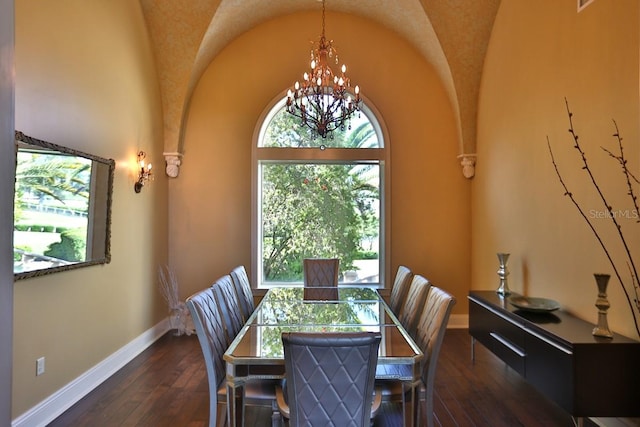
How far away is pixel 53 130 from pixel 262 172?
266 centimetres

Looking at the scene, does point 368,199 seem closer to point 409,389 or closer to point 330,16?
point 330,16

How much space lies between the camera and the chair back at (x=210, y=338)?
2.10 metres

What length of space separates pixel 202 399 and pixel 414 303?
1841 mm

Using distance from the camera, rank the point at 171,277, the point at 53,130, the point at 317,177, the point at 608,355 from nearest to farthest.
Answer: the point at 608,355
the point at 53,130
the point at 171,277
the point at 317,177

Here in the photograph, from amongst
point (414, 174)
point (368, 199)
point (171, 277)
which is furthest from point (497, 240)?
point (171, 277)

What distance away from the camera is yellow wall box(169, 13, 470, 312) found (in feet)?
16.4

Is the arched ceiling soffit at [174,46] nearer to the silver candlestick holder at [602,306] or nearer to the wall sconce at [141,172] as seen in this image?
the wall sconce at [141,172]

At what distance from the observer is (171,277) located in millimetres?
4836

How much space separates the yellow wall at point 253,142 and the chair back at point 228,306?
2.04m

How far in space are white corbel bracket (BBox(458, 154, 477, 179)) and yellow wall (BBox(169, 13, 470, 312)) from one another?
11cm

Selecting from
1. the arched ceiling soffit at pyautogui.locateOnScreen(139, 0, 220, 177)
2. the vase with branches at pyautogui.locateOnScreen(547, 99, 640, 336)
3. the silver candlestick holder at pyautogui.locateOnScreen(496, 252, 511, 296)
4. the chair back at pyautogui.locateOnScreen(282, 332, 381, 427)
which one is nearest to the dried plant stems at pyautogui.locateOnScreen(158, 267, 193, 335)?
the arched ceiling soffit at pyautogui.locateOnScreen(139, 0, 220, 177)

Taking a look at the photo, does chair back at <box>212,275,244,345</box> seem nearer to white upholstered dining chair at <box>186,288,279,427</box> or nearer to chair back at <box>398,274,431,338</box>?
white upholstered dining chair at <box>186,288,279,427</box>

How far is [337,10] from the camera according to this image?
197 inches

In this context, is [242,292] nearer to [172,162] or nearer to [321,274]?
[321,274]
